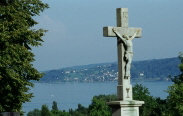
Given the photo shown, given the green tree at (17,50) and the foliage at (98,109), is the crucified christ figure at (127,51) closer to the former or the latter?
the green tree at (17,50)

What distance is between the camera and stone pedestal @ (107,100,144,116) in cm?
1903

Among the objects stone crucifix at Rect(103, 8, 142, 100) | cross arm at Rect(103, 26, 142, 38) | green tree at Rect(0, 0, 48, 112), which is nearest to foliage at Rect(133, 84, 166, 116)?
green tree at Rect(0, 0, 48, 112)

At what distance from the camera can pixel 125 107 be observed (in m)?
19.1

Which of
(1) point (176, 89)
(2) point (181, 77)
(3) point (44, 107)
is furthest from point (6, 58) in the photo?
(3) point (44, 107)

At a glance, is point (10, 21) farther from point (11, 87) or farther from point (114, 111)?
point (114, 111)

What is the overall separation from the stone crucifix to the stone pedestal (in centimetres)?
35

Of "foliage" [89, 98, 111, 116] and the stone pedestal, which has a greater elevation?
"foliage" [89, 98, 111, 116]

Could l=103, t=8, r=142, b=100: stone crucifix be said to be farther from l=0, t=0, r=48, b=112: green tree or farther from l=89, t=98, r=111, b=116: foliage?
l=89, t=98, r=111, b=116: foliage

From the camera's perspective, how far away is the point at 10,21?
3691 centimetres

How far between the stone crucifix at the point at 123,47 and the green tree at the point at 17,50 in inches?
614

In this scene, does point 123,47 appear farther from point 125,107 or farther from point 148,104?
point 148,104

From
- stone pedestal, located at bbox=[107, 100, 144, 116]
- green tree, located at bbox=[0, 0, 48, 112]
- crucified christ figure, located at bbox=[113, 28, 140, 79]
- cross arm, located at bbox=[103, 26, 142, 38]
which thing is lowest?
stone pedestal, located at bbox=[107, 100, 144, 116]

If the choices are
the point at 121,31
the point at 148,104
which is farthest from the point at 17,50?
the point at 148,104

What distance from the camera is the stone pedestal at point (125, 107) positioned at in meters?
19.0
